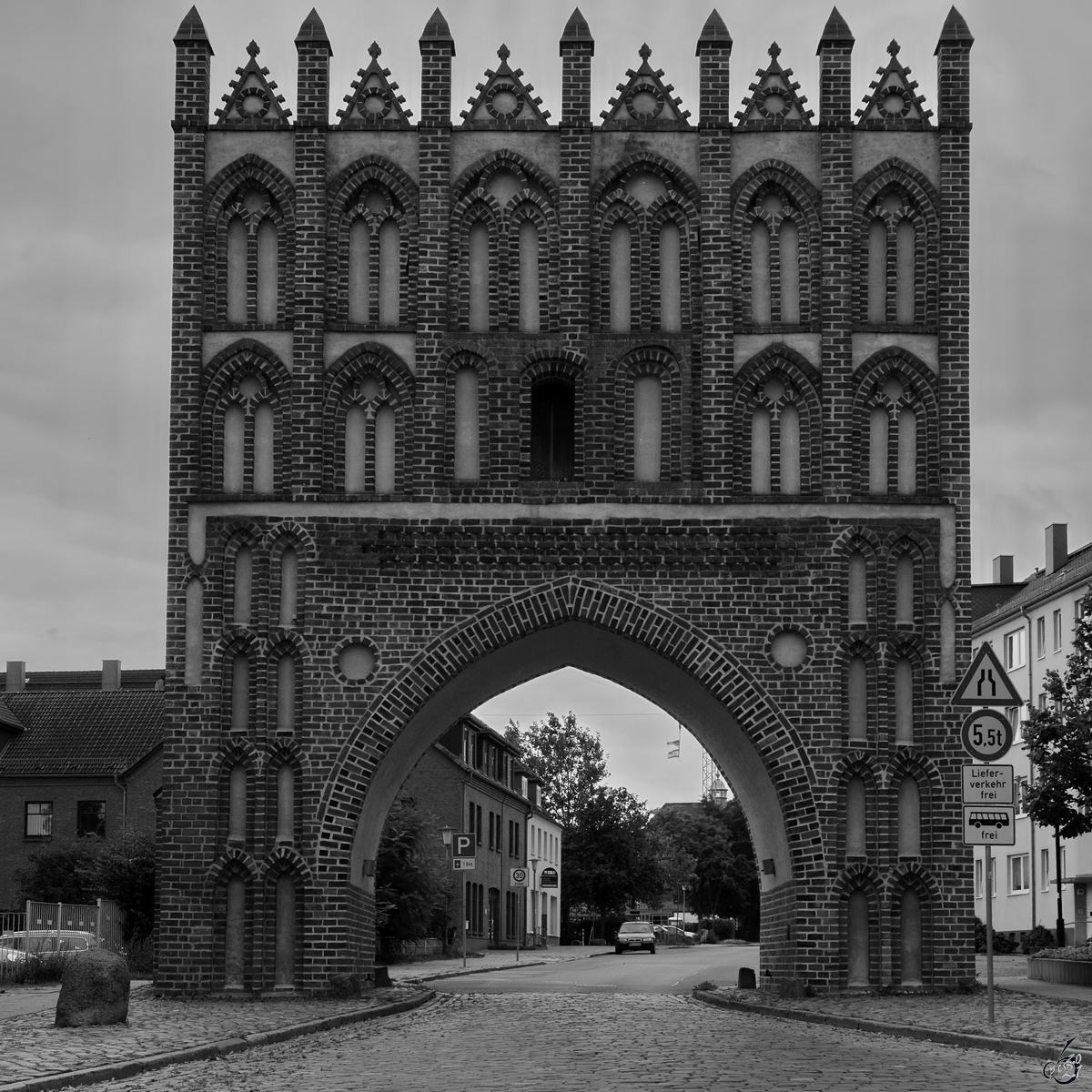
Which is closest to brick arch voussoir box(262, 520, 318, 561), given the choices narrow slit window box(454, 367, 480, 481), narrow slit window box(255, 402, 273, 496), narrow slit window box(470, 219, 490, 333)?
narrow slit window box(255, 402, 273, 496)

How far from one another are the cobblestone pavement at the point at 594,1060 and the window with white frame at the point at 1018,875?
155 feet

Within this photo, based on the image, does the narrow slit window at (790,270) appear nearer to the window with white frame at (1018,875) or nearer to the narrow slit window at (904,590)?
the narrow slit window at (904,590)

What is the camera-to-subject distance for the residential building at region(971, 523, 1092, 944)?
198 ft

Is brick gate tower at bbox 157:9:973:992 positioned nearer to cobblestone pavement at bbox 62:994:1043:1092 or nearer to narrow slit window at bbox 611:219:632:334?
narrow slit window at bbox 611:219:632:334

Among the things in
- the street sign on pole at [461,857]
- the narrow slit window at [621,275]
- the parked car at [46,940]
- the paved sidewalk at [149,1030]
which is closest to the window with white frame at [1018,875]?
the street sign on pole at [461,857]

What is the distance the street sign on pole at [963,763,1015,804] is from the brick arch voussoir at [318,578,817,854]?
6161mm

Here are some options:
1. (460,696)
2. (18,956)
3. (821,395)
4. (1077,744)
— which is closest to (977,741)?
(821,395)

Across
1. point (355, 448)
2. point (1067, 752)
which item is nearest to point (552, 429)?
point (355, 448)

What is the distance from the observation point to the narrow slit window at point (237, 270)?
25.3 m

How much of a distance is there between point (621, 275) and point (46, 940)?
50.8 feet

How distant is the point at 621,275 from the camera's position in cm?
2559

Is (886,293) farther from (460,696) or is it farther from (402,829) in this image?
(402,829)

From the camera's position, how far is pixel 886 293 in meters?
25.4

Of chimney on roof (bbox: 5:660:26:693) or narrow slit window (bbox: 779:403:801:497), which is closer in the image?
narrow slit window (bbox: 779:403:801:497)
